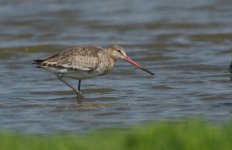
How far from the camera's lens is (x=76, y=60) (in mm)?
14133

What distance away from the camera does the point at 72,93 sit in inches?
591

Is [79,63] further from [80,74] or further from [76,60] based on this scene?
[80,74]

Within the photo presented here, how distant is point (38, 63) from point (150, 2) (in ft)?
41.9

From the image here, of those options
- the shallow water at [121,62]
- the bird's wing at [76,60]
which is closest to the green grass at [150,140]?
the shallow water at [121,62]

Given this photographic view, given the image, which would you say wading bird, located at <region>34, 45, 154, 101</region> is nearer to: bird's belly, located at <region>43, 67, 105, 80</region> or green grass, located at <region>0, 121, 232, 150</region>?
bird's belly, located at <region>43, 67, 105, 80</region>

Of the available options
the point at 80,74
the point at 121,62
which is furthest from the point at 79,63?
the point at 121,62

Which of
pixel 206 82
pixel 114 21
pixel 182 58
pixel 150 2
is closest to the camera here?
pixel 206 82

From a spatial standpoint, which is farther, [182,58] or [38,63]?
[182,58]

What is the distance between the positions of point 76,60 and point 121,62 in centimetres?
410

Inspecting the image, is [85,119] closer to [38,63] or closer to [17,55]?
[38,63]

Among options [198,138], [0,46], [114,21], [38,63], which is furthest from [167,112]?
[114,21]

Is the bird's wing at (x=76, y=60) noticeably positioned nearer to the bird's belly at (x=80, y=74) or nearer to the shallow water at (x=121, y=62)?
the bird's belly at (x=80, y=74)

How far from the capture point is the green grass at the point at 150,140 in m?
7.64

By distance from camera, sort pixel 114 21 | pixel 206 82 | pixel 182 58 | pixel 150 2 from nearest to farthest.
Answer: pixel 206 82, pixel 182 58, pixel 114 21, pixel 150 2
